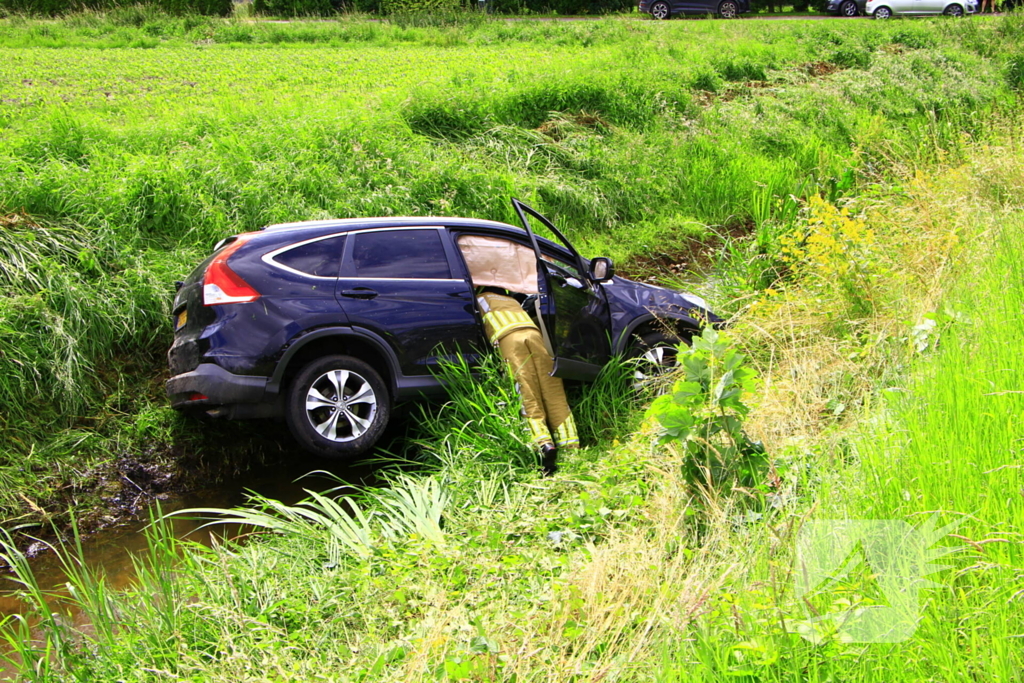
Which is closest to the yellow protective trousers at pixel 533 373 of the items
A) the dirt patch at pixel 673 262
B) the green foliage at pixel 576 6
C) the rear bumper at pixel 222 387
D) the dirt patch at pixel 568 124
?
the rear bumper at pixel 222 387

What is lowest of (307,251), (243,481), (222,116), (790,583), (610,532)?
(243,481)

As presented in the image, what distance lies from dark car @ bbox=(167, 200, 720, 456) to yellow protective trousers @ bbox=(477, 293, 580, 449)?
5.3 inches

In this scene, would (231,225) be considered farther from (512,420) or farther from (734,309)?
(734,309)

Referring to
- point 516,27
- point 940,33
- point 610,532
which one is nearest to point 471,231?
point 610,532

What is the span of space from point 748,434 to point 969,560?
2.03m

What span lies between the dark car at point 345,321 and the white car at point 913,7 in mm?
26571

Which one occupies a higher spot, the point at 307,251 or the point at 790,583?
the point at 307,251

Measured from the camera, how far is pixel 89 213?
813cm

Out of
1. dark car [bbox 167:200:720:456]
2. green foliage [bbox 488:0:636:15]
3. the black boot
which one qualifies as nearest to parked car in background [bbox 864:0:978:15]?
green foliage [bbox 488:0:636:15]

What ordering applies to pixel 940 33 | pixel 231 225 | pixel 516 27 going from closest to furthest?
pixel 231 225
pixel 516 27
pixel 940 33

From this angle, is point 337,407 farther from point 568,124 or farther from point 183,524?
point 568,124

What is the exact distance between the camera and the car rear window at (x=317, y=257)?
612cm

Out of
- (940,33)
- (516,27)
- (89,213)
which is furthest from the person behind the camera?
(940,33)

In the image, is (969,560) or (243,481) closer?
(969,560)
